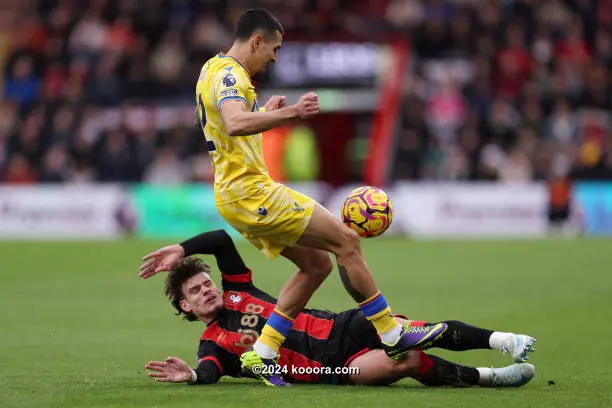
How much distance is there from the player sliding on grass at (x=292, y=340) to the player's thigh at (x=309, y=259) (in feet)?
0.97

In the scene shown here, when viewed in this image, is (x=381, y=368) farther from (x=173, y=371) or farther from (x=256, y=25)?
(x=256, y=25)

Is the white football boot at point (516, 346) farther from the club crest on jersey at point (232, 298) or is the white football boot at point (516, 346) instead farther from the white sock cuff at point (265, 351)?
the club crest on jersey at point (232, 298)

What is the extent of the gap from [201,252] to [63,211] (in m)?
17.7

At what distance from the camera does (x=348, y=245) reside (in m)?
7.36

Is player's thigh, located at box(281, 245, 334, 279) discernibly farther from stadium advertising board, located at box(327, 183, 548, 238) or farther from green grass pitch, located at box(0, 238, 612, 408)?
stadium advertising board, located at box(327, 183, 548, 238)

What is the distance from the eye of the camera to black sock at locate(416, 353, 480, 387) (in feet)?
24.2

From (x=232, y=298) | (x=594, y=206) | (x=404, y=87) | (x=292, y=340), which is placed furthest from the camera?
(x=404, y=87)

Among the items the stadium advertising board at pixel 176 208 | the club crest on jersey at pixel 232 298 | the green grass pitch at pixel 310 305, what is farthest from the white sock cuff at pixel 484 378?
the stadium advertising board at pixel 176 208

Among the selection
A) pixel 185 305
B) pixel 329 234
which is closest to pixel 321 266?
pixel 329 234

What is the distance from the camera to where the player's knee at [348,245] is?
290 inches

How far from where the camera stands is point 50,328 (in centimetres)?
1118

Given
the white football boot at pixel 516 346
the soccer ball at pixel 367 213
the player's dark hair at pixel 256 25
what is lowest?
the white football boot at pixel 516 346

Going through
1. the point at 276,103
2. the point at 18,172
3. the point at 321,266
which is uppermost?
the point at 18,172

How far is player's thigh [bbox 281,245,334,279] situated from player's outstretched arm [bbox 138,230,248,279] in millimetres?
382
